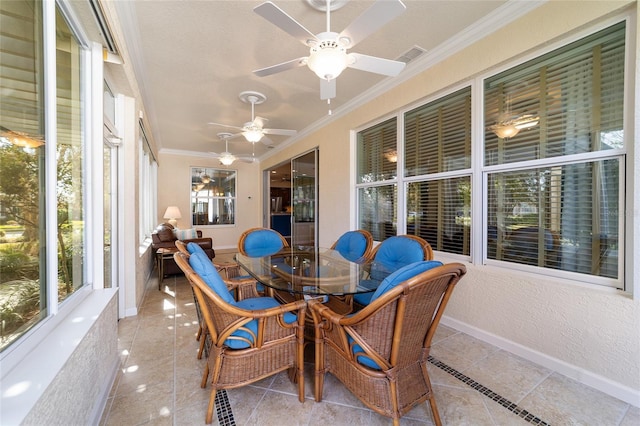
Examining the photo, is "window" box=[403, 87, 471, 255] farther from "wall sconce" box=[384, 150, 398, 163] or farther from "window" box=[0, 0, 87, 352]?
"window" box=[0, 0, 87, 352]

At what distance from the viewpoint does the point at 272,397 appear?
5.49ft

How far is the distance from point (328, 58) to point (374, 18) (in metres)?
0.35

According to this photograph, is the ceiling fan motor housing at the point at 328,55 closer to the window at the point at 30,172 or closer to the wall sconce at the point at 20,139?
the window at the point at 30,172

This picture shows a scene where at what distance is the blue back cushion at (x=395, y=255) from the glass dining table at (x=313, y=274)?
0.06 feet

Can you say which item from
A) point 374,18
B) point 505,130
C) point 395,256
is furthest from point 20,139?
point 505,130

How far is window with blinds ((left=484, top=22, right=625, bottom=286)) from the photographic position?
1.80 metres

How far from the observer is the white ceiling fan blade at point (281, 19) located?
142 centimetres

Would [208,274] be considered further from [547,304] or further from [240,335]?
[547,304]

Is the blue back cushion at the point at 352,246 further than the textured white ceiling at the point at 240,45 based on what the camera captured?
Yes

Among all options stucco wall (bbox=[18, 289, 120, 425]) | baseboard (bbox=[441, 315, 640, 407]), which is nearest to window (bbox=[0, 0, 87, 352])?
stucco wall (bbox=[18, 289, 120, 425])

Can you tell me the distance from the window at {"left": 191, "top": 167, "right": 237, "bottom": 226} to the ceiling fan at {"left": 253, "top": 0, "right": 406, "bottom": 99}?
664 centimetres

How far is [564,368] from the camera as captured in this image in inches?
75.5

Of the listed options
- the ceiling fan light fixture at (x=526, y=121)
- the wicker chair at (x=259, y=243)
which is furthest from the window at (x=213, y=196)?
the ceiling fan light fixture at (x=526, y=121)

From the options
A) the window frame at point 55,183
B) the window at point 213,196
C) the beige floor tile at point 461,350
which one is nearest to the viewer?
the window frame at point 55,183
